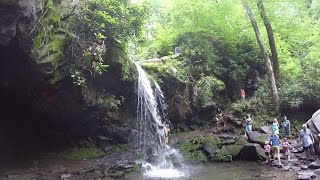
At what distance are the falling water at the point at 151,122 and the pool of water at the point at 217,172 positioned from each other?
177 cm

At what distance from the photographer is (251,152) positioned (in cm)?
1559

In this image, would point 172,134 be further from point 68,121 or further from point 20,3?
point 20,3

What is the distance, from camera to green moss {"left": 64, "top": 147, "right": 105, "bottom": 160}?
1678 centimetres

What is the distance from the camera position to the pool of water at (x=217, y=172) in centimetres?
1320

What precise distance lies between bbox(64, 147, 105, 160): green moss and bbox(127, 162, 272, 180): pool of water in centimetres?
389

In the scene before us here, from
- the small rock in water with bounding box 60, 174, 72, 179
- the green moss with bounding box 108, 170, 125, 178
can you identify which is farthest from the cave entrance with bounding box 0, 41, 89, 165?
the green moss with bounding box 108, 170, 125, 178

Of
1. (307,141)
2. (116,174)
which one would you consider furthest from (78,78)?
(307,141)

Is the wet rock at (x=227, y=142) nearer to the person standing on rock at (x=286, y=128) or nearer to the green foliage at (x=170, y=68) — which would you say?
the person standing on rock at (x=286, y=128)

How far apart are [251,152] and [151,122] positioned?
19.0ft

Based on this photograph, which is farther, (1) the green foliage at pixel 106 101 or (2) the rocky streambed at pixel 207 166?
(1) the green foliage at pixel 106 101

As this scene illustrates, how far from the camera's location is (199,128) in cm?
2184

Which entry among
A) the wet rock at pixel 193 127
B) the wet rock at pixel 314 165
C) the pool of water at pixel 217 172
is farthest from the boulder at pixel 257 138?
the wet rock at pixel 193 127

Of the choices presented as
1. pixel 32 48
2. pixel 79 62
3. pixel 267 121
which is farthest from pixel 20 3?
pixel 267 121

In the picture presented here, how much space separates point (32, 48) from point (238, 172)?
9288mm
